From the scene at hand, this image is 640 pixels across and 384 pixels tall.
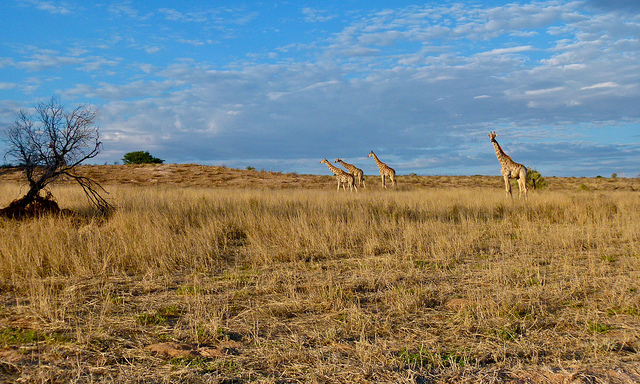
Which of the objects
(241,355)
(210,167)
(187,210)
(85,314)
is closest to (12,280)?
(85,314)

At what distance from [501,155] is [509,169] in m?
0.71

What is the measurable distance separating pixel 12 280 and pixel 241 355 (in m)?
4.00

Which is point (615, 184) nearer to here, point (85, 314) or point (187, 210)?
point (187, 210)

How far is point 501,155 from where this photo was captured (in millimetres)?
17547

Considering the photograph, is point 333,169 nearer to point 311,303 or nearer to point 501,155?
point 501,155

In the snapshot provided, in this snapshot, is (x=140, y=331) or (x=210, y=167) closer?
(x=140, y=331)

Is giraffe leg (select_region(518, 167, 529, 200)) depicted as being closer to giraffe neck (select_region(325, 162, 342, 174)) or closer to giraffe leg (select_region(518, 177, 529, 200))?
giraffe leg (select_region(518, 177, 529, 200))

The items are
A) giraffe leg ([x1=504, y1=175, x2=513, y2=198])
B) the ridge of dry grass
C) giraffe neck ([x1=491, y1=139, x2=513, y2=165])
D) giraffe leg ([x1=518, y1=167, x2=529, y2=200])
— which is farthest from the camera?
the ridge of dry grass

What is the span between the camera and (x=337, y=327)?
4.47 metres

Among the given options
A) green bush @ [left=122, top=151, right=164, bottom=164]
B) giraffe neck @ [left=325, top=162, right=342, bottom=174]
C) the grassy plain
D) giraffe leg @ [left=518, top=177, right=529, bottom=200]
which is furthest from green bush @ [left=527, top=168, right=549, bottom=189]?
green bush @ [left=122, top=151, right=164, bottom=164]

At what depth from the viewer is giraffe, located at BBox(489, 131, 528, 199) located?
17.1m

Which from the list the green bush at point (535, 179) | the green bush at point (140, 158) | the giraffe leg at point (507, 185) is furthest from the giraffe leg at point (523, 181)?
the green bush at point (140, 158)

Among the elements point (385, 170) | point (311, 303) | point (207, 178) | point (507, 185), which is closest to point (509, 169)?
Answer: point (507, 185)

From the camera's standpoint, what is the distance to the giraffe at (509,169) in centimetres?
1706
